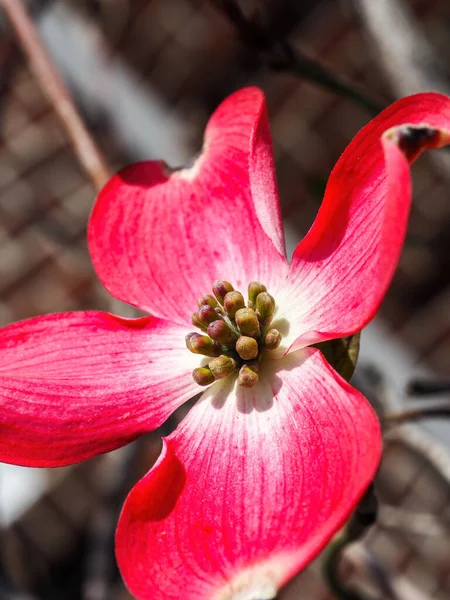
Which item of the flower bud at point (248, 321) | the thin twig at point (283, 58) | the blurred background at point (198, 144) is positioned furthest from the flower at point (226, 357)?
the blurred background at point (198, 144)

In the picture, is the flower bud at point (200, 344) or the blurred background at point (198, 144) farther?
the blurred background at point (198, 144)

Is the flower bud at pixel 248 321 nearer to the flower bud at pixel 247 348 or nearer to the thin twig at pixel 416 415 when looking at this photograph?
the flower bud at pixel 247 348

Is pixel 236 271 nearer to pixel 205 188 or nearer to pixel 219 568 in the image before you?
pixel 205 188

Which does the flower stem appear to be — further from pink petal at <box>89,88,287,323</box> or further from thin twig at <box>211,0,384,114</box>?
thin twig at <box>211,0,384,114</box>

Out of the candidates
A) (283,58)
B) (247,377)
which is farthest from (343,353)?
(283,58)

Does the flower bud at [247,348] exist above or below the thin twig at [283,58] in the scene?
below

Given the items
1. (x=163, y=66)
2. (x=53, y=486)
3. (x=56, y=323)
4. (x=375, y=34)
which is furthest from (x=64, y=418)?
→ (x=163, y=66)

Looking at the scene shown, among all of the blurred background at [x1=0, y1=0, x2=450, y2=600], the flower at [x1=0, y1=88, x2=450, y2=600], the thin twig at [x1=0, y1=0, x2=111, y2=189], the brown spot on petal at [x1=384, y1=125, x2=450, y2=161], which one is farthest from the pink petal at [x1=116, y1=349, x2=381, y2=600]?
the blurred background at [x1=0, y1=0, x2=450, y2=600]
